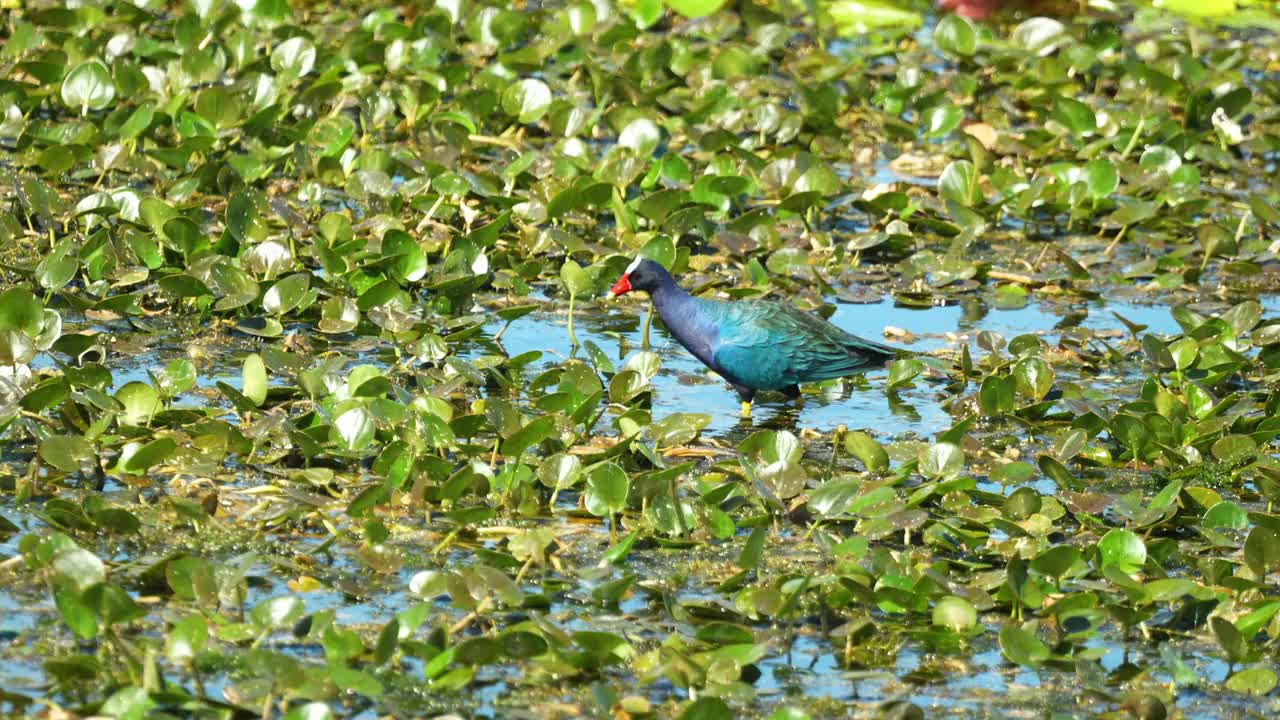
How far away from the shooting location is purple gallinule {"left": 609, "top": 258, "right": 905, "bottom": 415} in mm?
6301

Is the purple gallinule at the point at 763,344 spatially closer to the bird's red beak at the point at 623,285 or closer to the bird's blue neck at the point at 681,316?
the bird's blue neck at the point at 681,316

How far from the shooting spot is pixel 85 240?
6.79m

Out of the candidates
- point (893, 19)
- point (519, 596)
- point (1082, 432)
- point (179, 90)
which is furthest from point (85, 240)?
point (893, 19)

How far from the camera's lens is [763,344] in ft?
20.6

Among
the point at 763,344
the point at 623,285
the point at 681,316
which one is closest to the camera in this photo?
the point at 763,344

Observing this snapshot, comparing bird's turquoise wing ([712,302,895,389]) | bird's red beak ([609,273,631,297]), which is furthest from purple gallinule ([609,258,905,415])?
bird's red beak ([609,273,631,297])

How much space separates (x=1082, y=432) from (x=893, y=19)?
6547 millimetres

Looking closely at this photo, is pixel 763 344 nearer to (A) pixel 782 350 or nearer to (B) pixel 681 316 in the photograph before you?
(A) pixel 782 350

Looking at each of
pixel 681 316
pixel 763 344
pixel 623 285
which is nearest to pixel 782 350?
pixel 763 344

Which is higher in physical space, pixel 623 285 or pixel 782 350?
pixel 623 285

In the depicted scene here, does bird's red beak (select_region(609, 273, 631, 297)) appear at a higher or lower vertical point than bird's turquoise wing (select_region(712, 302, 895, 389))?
higher

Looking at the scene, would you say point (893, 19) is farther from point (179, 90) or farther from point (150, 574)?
point (150, 574)

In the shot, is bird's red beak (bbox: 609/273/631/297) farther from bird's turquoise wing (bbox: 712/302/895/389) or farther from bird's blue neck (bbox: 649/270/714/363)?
bird's turquoise wing (bbox: 712/302/895/389)

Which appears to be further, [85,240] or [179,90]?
[179,90]
